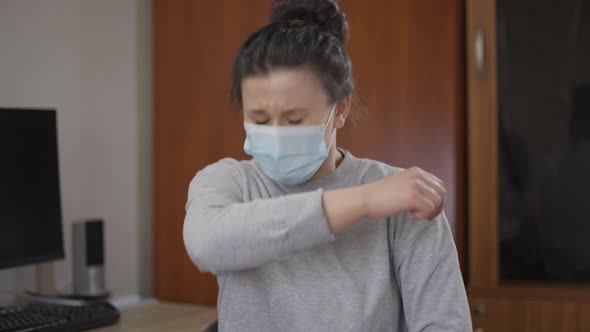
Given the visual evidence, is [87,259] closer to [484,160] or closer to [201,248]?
[201,248]

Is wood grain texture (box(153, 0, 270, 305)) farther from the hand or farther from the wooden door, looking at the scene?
the hand

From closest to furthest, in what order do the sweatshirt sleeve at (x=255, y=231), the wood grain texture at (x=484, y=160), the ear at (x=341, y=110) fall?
the sweatshirt sleeve at (x=255, y=231) < the ear at (x=341, y=110) < the wood grain texture at (x=484, y=160)

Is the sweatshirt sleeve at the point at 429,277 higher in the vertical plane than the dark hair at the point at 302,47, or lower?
lower

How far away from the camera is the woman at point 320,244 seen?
1.11m

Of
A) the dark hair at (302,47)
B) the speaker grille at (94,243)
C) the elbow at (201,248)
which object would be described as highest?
the dark hair at (302,47)

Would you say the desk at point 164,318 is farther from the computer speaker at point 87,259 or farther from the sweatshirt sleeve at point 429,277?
the sweatshirt sleeve at point 429,277

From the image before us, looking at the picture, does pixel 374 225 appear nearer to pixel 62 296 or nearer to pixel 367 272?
pixel 367 272

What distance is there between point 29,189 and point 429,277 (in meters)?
1.11

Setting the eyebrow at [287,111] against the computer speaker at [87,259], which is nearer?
the eyebrow at [287,111]

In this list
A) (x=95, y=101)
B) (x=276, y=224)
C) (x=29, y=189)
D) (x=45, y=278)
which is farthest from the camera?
(x=95, y=101)

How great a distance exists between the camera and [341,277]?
114cm

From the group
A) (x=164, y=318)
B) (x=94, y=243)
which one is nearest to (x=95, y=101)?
(x=94, y=243)

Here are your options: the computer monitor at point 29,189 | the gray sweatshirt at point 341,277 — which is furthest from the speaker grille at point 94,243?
the gray sweatshirt at point 341,277

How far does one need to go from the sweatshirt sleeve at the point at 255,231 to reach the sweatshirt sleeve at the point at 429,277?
0.22 m
